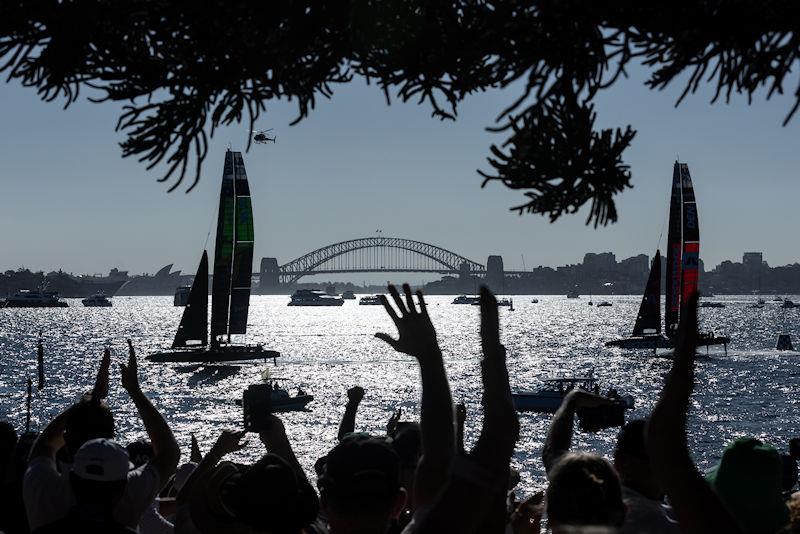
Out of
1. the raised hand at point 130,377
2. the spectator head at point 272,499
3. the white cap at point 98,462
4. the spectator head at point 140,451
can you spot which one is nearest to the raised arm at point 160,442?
the raised hand at point 130,377

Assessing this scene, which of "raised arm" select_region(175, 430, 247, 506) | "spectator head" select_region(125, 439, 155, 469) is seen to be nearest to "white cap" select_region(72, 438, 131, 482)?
"raised arm" select_region(175, 430, 247, 506)

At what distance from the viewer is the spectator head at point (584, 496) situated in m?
2.87

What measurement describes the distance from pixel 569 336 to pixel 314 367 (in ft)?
190

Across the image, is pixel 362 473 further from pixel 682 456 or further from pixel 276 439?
pixel 276 439

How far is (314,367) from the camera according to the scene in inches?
3250

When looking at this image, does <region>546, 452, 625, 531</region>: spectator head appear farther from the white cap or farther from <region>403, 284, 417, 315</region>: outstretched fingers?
the white cap

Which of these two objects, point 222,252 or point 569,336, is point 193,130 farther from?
point 569,336

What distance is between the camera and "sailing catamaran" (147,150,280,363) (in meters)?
60.8

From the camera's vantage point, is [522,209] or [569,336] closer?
[522,209]

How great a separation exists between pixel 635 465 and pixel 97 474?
2145 millimetres

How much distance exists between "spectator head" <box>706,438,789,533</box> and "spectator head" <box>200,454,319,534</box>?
143 cm

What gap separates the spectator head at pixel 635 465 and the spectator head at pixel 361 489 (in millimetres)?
1317

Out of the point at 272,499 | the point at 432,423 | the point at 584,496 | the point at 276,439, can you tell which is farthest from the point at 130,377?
the point at 584,496

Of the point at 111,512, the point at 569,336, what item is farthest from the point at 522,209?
the point at 569,336
